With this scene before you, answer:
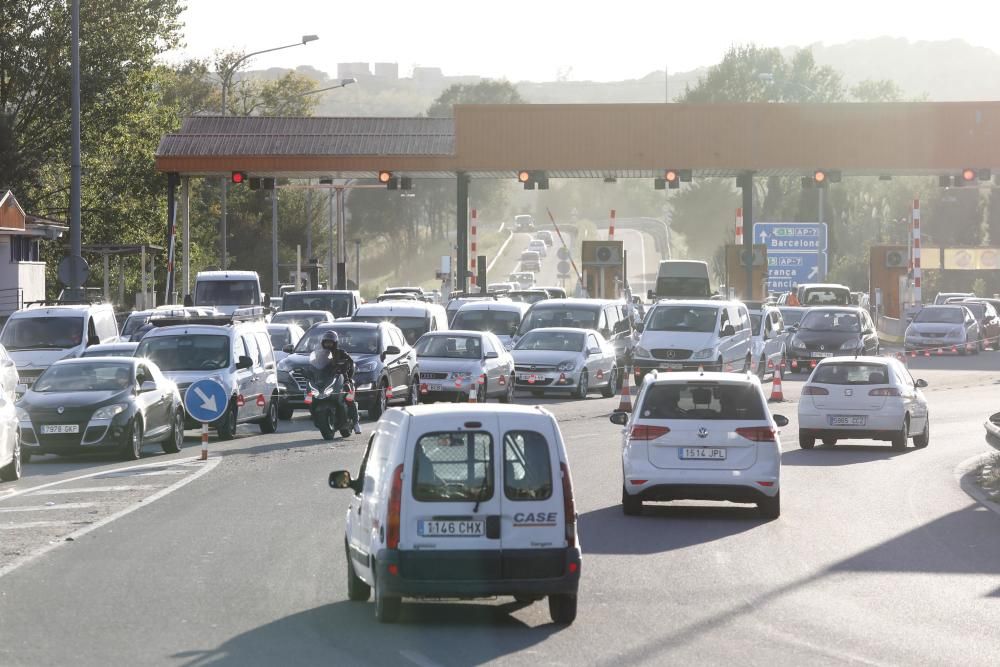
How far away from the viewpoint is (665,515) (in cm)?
1862

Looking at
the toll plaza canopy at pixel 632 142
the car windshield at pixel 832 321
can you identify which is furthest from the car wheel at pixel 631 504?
the toll plaza canopy at pixel 632 142

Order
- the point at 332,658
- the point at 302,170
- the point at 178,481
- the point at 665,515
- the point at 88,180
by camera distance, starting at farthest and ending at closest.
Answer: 1. the point at 88,180
2. the point at 302,170
3. the point at 178,481
4. the point at 665,515
5. the point at 332,658

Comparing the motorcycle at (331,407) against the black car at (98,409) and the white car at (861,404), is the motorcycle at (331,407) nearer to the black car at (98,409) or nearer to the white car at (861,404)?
the black car at (98,409)

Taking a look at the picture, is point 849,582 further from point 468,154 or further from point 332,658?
point 468,154

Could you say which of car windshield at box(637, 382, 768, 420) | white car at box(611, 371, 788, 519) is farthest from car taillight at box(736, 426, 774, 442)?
car windshield at box(637, 382, 768, 420)

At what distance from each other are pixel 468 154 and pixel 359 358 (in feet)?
76.7

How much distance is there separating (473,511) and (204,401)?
14.8 m

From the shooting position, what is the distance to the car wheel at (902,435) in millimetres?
27250

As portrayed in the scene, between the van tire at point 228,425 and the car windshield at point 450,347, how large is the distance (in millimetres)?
7388

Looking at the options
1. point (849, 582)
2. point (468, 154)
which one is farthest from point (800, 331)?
point (849, 582)

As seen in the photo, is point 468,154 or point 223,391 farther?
point 468,154

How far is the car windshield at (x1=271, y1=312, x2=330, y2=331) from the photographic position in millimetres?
40844

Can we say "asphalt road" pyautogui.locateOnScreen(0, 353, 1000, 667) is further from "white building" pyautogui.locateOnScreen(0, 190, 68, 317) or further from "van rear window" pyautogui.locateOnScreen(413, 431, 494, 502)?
"white building" pyautogui.locateOnScreen(0, 190, 68, 317)

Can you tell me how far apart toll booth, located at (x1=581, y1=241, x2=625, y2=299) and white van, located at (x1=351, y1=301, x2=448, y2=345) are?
1722cm
